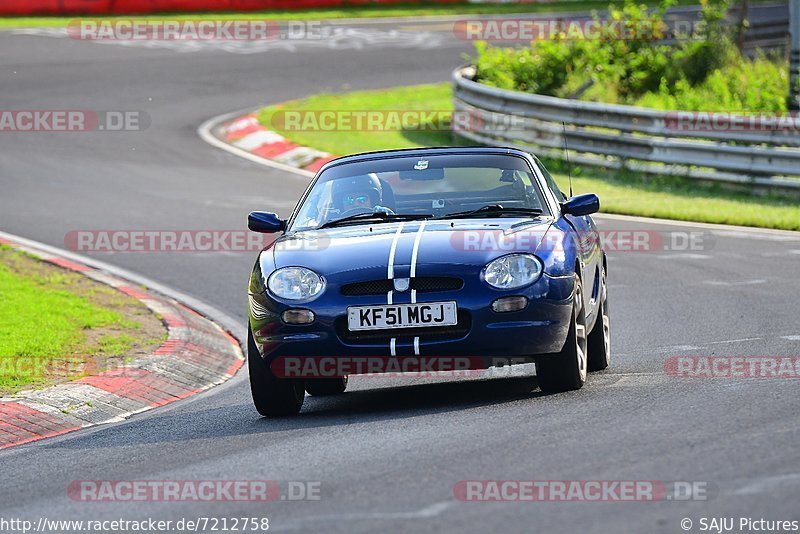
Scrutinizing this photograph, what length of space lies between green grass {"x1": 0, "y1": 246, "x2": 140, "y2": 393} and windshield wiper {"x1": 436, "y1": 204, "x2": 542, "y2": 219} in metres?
3.10

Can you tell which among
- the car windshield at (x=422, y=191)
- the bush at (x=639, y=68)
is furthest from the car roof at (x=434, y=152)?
the bush at (x=639, y=68)

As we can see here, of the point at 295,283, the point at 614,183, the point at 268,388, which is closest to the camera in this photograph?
the point at 295,283

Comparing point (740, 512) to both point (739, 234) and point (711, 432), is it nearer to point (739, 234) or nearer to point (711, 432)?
point (711, 432)

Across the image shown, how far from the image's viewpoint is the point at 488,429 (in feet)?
22.7

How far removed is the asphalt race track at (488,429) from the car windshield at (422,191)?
1.11 meters

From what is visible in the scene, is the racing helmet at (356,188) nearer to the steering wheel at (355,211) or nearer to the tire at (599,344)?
the steering wheel at (355,211)

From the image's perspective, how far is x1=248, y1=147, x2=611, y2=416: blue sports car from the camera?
762cm

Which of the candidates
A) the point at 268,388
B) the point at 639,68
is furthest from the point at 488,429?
the point at 639,68

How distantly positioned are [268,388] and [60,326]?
3808mm

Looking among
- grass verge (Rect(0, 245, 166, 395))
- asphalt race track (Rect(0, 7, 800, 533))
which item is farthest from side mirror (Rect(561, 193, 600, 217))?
grass verge (Rect(0, 245, 166, 395))

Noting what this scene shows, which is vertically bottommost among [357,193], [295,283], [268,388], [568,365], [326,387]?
[326,387]

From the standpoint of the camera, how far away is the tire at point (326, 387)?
30.3 feet

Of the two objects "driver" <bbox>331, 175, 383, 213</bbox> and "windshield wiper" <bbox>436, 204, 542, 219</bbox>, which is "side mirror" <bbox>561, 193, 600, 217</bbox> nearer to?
"windshield wiper" <bbox>436, 204, 542, 219</bbox>

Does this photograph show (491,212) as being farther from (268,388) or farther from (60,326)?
(60,326)
